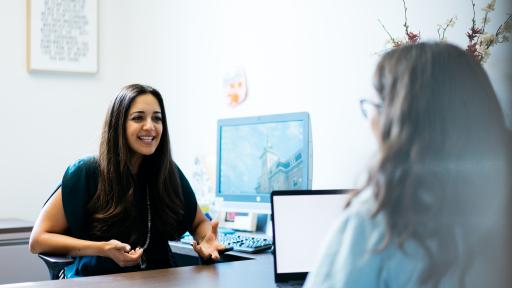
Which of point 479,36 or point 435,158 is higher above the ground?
point 479,36

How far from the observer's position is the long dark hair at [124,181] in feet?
6.66

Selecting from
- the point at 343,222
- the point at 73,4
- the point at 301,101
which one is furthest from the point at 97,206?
the point at 73,4

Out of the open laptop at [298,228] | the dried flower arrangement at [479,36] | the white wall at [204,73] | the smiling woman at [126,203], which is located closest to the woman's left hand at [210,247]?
the smiling woman at [126,203]

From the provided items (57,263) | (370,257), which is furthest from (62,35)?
(370,257)

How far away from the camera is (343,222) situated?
0.75 meters

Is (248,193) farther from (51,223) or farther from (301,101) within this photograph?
(51,223)

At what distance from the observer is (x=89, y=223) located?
2.03m

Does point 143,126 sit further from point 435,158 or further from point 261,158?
point 435,158

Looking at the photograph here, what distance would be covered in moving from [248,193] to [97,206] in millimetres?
693

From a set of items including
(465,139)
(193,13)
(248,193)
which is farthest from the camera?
(193,13)

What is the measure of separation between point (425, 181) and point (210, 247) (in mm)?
1355

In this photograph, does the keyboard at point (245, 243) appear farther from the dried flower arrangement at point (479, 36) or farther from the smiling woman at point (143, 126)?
the dried flower arrangement at point (479, 36)

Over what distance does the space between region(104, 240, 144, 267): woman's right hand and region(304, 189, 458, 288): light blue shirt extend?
118 centimetres

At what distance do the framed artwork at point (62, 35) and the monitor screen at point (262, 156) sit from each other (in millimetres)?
1253
